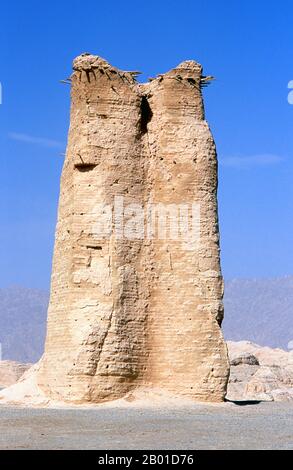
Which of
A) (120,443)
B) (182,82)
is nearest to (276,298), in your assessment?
(182,82)

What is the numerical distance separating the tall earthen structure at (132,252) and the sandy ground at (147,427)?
111 centimetres

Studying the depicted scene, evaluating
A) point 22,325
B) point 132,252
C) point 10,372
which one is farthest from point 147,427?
point 22,325

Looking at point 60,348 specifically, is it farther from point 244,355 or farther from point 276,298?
point 276,298

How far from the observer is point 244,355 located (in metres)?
42.1

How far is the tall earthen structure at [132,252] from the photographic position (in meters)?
23.6

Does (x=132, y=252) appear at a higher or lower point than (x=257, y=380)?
higher

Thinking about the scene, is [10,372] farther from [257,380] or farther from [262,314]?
[262,314]

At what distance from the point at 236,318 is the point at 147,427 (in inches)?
4711

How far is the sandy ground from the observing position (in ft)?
49.1

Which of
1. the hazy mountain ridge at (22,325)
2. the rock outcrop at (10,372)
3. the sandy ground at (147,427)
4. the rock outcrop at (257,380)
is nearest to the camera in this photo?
the sandy ground at (147,427)

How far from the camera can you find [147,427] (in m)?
17.7

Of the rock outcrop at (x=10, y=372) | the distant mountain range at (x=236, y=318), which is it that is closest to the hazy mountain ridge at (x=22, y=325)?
the distant mountain range at (x=236, y=318)

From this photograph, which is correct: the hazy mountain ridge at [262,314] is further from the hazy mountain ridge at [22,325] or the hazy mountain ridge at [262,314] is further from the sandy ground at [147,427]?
the sandy ground at [147,427]

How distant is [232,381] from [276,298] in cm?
10434
